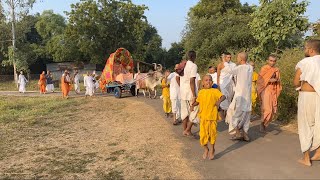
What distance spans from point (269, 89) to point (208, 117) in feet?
9.62

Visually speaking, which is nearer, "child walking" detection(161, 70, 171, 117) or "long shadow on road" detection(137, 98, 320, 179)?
"long shadow on road" detection(137, 98, 320, 179)

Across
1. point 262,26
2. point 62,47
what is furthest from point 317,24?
point 62,47

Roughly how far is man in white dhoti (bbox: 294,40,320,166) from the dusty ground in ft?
6.33

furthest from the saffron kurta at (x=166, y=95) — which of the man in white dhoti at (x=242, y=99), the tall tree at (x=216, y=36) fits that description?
the tall tree at (x=216, y=36)

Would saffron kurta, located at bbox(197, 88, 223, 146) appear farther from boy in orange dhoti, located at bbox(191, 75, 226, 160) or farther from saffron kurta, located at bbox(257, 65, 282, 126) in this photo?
saffron kurta, located at bbox(257, 65, 282, 126)

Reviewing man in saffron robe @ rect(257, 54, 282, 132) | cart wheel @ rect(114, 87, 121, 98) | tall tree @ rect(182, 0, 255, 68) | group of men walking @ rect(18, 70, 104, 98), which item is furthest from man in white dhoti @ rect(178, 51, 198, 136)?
tall tree @ rect(182, 0, 255, 68)

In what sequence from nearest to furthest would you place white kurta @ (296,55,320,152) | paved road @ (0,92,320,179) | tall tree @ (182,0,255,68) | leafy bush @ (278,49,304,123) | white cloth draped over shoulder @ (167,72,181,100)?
paved road @ (0,92,320,179)
white kurta @ (296,55,320,152)
leafy bush @ (278,49,304,123)
white cloth draped over shoulder @ (167,72,181,100)
tall tree @ (182,0,255,68)

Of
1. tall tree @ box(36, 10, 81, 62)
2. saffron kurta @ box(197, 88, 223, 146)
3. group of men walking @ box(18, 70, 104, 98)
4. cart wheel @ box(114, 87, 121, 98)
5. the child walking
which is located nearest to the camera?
saffron kurta @ box(197, 88, 223, 146)

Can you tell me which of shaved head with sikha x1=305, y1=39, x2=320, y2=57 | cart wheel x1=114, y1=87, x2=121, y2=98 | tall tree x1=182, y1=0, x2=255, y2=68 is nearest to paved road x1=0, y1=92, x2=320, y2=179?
shaved head with sikha x1=305, y1=39, x2=320, y2=57

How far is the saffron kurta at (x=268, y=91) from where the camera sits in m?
8.38

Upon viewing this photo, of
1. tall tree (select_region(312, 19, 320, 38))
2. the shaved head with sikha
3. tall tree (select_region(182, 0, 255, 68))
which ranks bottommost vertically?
the shaved head with sikha

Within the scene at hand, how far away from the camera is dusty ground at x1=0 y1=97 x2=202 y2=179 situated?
5.78 m

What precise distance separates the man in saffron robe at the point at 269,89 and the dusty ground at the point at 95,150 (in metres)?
2.32

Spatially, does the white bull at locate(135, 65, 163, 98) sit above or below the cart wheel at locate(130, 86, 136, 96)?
above
